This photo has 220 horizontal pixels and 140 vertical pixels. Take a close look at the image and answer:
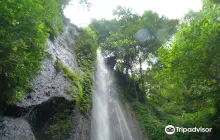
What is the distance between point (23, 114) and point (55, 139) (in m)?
1.49

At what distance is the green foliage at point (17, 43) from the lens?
3917 mm

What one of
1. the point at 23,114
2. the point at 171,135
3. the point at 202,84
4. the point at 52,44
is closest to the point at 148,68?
the point at 171,135

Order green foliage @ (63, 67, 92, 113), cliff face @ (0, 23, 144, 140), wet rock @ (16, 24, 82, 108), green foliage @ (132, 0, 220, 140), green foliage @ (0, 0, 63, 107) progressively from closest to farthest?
1. green foliage @ (0, 0, 63, 107)
2. cliff face @ (0, 23, 144, 140)
3. wet rock @ (16, 24, 82, 108)
4. green foliage @ (63, 67, 92, 113)
5. green foliage @ (132, 0, 220, 140)

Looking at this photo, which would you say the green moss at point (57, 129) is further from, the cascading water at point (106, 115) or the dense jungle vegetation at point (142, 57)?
the cascading water at point (106, 115)

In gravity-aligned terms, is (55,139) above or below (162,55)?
below

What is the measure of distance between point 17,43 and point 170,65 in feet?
26.9

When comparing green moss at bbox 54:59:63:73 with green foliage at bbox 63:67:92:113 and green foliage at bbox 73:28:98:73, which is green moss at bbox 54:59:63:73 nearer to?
green foliage at bbox 63:67:92:113

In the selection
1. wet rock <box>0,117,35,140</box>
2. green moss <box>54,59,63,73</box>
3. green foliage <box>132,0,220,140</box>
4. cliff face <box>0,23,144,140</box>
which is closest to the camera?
wet rock <box>0,117,35,140</box>

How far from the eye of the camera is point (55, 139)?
6465 millimetres

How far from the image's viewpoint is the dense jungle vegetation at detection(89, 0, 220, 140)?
9.31 m

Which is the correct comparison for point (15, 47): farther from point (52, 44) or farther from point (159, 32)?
point (159, 32)

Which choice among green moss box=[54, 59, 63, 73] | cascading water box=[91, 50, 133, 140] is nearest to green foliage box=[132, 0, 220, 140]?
cascading water box=[91, 50, 133, 140]

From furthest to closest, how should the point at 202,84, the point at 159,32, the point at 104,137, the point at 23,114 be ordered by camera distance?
the point at 159,32 < the point at 104,137 < the point at 202,84 < the point at 23,114

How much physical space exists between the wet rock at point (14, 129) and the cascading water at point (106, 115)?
427 cm
